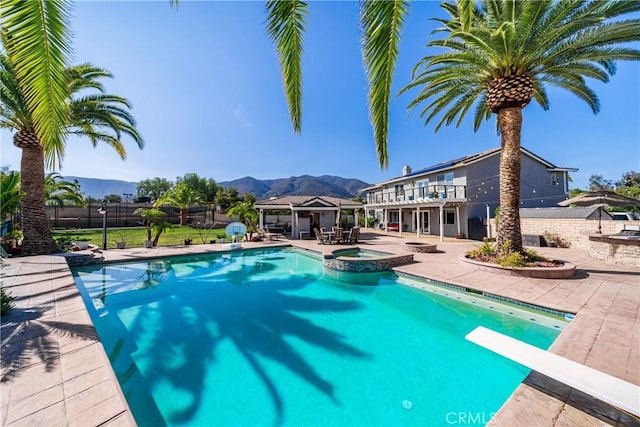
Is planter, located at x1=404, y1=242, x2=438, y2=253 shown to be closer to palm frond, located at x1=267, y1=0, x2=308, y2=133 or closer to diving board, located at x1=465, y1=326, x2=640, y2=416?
diving board, located at x1=465, y1=326, x2=640, y2=416

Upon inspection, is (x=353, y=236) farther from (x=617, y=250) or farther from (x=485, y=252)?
(x=617, y=250)

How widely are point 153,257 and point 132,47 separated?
10.6 metres

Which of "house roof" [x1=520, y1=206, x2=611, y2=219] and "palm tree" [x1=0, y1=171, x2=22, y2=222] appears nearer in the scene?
"palm tree" [x1=0, y1=171, x2=22, y2=222]

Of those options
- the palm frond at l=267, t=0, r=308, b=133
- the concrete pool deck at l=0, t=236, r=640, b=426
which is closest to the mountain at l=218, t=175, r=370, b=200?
the concrete pool deck at l=0, t=236, r=640, b=426

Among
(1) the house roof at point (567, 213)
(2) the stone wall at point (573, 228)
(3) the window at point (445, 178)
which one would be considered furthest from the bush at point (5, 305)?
(3) the window at point (445, 178)

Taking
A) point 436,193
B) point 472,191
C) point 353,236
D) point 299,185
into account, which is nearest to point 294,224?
point 353,236

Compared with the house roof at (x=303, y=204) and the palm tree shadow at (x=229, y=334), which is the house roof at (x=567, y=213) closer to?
the house roof at (x=303, y=204)

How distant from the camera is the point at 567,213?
14891 millimetres

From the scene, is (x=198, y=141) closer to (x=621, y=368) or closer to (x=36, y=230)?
(x=36, y=230)

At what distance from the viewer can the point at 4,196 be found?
11.1m

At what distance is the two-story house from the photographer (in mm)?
20484

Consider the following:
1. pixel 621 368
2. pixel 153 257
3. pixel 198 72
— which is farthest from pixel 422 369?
pixel 153 257

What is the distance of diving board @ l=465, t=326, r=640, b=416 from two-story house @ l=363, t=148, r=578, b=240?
16815 mm

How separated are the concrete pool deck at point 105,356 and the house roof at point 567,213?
25.8 feet
